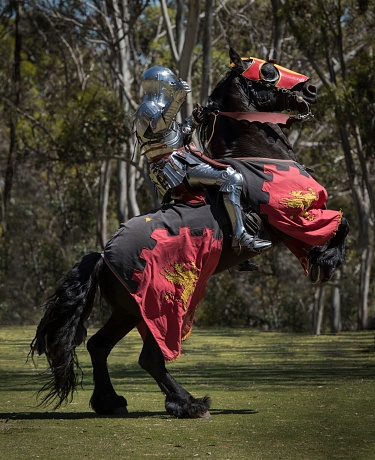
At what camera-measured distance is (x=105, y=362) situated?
7570 mm

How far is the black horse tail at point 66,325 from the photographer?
7.08 metres

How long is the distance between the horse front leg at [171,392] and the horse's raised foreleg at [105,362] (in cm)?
34

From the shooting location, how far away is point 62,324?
23.4 feet

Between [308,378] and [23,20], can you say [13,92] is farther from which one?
[308,378]

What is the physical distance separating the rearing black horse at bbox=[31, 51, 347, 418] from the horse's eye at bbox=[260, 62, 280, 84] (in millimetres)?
986

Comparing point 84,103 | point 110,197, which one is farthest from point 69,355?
point 110,197

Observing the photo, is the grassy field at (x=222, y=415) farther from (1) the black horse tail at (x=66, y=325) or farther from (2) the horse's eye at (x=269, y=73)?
(2) the horse's eye at (x=269, y=73)

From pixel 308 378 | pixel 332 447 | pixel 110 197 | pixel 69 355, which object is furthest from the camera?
pixel 110 197

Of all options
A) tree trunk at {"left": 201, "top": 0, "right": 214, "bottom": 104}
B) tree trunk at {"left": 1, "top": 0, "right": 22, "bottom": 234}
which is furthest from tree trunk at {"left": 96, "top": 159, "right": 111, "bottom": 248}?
tree trunk at {"left": 201, "top": 0, "right": 214, "bottom": 104}

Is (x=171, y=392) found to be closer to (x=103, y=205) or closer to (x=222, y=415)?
(x=222, y=415)

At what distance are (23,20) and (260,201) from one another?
2760 cm

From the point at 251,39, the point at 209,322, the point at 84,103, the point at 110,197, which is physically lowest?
→ the point at 209,322

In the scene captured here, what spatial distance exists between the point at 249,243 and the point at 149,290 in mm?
728

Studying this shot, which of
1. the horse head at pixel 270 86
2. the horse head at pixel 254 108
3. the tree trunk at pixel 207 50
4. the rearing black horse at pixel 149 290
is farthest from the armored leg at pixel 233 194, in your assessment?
the tree trunk at pixel 207 50
